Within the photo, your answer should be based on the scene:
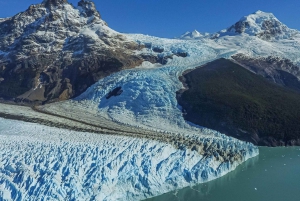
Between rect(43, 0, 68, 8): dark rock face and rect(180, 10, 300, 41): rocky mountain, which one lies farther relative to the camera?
rect(180, 10, 300, 41): rocky mountain

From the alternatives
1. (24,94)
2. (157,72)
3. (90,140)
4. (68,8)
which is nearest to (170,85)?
(157,72)

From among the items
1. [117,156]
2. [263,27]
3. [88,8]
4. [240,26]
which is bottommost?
[117,156]

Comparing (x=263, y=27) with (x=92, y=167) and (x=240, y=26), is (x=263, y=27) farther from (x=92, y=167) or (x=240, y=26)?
(x=92, y=167)

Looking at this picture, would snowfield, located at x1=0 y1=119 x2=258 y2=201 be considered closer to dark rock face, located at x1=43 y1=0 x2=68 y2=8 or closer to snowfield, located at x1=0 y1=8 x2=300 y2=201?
snowfield, located at x1=0 y1=8 x2=300 y2=201

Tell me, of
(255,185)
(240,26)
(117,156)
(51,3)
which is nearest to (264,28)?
(240,26)

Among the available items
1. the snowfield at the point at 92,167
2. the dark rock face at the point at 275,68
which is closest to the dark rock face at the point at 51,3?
the dark rock face at the point at 275,68

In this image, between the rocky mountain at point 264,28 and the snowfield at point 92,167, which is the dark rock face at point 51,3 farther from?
the snowfield at point 92,167

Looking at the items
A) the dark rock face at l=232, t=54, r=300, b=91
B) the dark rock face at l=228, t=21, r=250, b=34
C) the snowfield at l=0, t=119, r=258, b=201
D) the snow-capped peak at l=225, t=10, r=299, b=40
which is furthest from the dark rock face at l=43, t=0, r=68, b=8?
the snowfield at l=0, t=119, r=258, b=201
